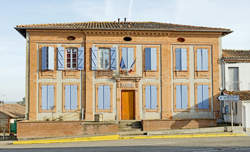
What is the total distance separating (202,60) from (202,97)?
285 centimetres

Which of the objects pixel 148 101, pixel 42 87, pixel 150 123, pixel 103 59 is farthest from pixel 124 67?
pixel 42 87

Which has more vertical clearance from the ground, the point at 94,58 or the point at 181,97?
the point at 94,58

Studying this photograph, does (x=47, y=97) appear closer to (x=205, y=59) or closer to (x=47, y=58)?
(x=47, y=58)

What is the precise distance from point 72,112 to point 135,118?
15.3 feet

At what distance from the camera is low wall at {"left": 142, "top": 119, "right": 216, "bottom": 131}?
20.6 m

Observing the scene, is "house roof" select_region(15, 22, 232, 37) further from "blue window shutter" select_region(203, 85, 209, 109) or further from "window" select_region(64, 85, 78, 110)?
"blue window shutter" select_region(203, 85, 209, 109)

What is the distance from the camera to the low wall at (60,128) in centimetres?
1936

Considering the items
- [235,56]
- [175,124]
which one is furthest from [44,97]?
[235,56]

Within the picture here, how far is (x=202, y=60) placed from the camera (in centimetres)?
2316

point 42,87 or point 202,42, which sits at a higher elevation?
point 202,42

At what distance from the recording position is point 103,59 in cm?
2252

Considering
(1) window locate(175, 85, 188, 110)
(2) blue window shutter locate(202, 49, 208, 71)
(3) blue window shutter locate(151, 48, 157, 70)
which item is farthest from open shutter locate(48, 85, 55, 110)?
(2) blue window shutter locate(202, 49, 208, 71)

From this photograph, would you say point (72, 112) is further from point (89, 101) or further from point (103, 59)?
point (103, 59)

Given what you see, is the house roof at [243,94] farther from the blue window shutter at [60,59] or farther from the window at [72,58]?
the blue window shutter at [60,59]
